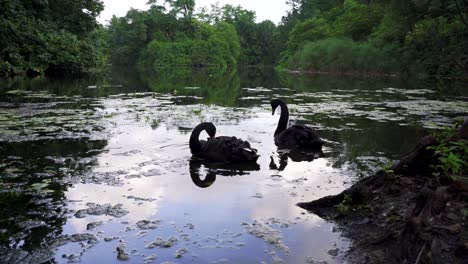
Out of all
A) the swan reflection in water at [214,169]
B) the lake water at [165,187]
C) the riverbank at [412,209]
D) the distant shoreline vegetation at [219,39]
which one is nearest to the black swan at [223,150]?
the swan reflection in water at [214,169]

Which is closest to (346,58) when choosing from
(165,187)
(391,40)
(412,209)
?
(391,40)

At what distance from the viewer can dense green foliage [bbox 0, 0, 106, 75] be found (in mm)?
26000

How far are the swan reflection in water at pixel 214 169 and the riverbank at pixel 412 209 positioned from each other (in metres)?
1.67

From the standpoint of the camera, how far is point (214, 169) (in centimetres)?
662

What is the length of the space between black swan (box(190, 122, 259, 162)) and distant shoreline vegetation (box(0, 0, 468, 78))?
3273mm

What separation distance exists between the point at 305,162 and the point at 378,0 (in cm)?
1133

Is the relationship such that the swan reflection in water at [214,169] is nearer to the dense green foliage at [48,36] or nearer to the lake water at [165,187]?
the lake water at [165,187]

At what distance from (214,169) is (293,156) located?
1720 millimetres

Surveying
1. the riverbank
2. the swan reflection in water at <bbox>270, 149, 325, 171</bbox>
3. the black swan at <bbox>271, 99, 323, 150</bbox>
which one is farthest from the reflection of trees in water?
the black swan at <bbox>271, 99, 323, 150</bbox>

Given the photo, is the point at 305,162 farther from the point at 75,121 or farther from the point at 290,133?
the point at 75,121

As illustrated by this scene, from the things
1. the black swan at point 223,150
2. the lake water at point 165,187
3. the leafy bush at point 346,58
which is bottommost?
the lake water at point 165,187

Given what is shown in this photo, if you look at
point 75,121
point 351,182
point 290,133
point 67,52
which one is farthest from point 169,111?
point 67,52

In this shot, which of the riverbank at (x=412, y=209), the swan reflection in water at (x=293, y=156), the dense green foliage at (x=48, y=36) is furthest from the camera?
the dense green foliage at (x=48, y=36)

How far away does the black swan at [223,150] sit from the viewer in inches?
264
